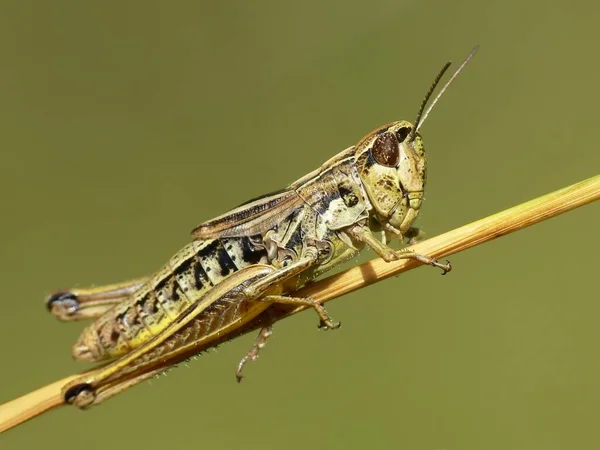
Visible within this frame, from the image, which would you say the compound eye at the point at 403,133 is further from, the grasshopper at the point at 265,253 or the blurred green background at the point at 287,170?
the blurred green background at the point at 287,170

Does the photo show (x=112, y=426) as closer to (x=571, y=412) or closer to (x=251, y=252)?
(x=251, y=252)

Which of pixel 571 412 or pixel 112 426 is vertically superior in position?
pixel 112 426

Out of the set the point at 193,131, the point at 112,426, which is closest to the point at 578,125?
the point at 193,131

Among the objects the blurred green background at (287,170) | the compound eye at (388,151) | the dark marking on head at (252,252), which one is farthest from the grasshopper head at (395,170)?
the blurred green background at (287,170)

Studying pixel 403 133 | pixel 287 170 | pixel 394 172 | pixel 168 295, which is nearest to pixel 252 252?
pixel 168 295

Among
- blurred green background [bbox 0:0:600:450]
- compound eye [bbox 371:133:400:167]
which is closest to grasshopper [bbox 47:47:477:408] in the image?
compound eye [bbox 371:133:400:167]

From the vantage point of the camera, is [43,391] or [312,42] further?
[312,42]

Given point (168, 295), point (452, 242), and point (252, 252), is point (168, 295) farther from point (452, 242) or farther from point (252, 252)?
point (452, 242)
